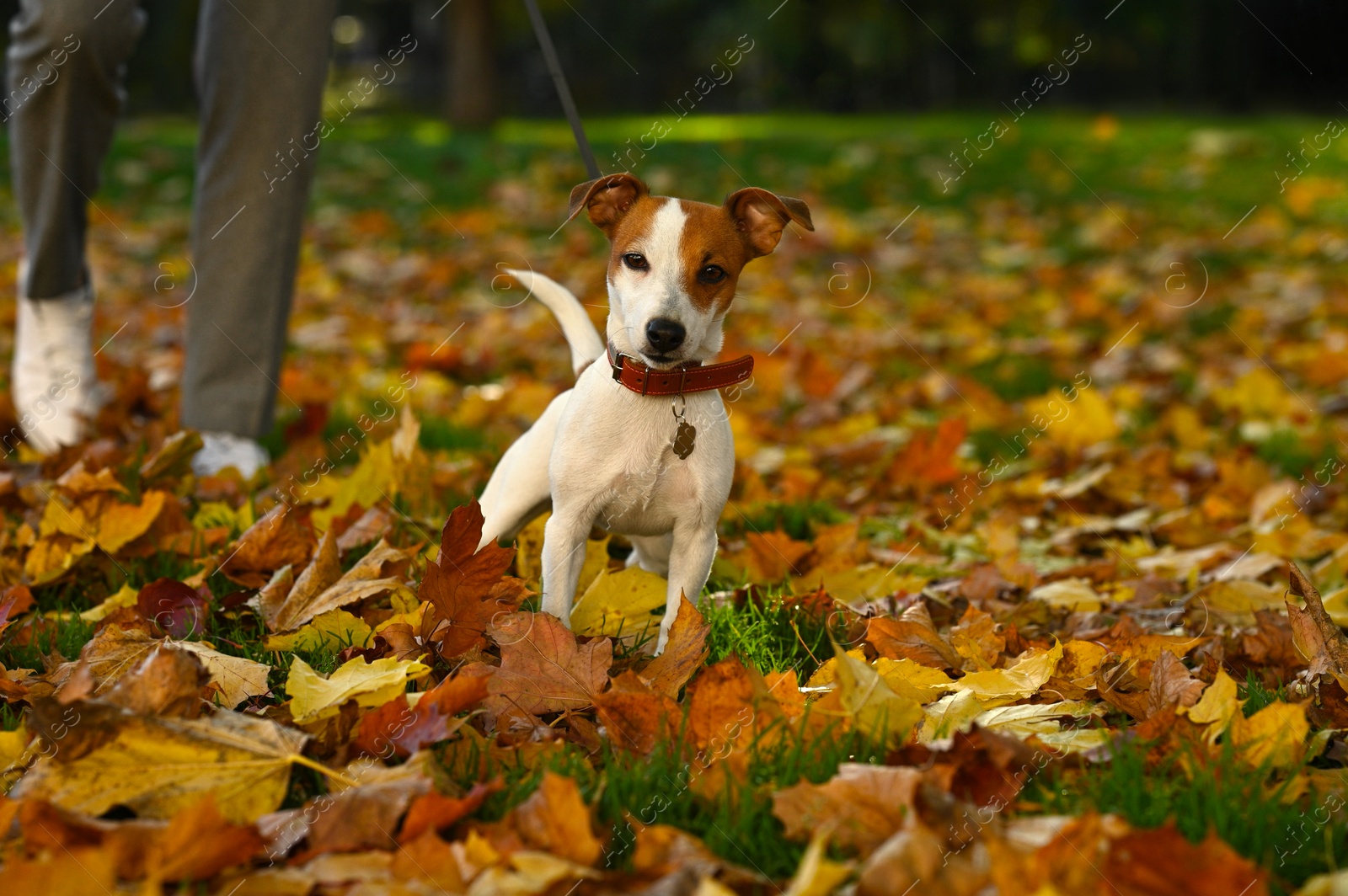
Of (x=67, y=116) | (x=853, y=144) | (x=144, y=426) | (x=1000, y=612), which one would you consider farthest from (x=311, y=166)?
(x=853, y=144)

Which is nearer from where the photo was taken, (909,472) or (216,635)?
(216,635)

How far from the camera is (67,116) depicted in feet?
11.6

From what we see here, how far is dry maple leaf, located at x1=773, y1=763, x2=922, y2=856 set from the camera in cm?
156

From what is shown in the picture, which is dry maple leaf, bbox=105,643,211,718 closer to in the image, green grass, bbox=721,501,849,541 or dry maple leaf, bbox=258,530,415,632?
dry maple leaf, bbox=258,530,415,632

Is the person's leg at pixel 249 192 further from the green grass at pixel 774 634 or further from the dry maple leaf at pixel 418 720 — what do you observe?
the dry maple leaf at pixel 418 720

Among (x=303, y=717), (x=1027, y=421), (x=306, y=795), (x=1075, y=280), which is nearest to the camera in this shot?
(x=306, y=795)

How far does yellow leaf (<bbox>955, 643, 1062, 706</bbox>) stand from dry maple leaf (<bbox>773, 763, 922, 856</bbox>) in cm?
48

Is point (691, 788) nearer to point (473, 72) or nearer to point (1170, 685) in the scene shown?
point (1170, 685)

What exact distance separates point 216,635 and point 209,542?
62 cm

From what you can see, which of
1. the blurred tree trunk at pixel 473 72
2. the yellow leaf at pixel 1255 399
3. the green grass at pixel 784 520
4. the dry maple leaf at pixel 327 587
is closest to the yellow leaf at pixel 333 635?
the dry maple leaf at pixel 327 587

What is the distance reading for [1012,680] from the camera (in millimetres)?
2055

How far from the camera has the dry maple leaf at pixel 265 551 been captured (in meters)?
2.61

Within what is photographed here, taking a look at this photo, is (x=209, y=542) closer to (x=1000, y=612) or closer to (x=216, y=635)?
(x=216, y=635)

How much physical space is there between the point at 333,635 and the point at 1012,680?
126cm
